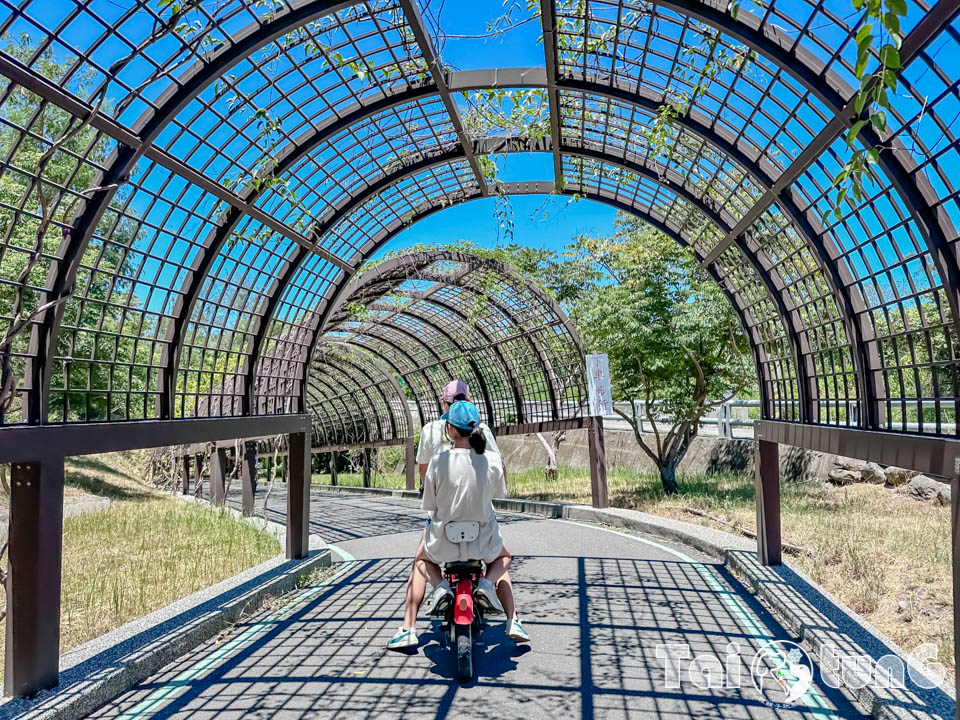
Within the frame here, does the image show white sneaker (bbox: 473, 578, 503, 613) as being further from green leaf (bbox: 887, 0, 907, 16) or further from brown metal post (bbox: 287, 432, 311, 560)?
brown metal post (bbox: 287, 432, 311, 560)

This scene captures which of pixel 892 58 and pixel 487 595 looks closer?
pixel 892 58

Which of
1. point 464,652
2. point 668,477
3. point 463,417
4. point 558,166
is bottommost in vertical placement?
point 464,652

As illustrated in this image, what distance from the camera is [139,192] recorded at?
5453mm

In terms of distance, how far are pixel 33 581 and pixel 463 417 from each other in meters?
2.75

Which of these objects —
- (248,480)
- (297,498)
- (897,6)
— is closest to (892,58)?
(897,6)

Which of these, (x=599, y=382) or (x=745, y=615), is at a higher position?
(x=599, y=382)

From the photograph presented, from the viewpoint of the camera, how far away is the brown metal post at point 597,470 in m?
12.8

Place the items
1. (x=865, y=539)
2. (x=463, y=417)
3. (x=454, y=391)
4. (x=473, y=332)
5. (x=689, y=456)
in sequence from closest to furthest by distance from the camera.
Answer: (x=463, y=417), (x=454, y=391), (x=865, y=539), (x=473, y=332), (x=689, y=456)

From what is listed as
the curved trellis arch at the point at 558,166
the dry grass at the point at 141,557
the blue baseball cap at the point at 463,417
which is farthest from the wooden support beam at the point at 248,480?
the blue baseball cap at the point at 463,417

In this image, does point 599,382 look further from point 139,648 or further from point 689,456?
point 139,648

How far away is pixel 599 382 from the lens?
13227 millimetres

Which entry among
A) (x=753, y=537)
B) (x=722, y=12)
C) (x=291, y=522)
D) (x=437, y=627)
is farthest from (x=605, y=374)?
(x=722, y=12)

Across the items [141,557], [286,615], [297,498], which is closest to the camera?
[286,615]

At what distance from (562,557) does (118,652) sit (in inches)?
197
